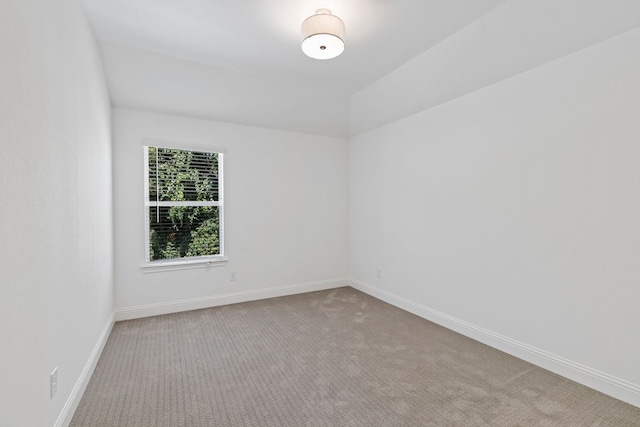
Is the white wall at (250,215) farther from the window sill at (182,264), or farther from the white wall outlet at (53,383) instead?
the white wall outlet at (53,383)

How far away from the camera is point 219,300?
429cm

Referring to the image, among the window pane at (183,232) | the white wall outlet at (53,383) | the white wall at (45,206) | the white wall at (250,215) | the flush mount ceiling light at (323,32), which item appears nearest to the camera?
the white wall at (45,206)

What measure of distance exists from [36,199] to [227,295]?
3086 mm

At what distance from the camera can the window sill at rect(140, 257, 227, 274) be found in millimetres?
3889

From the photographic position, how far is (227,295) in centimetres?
435

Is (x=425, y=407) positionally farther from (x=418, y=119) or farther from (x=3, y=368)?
(x=418, y=119)

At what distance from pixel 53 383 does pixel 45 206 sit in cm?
96

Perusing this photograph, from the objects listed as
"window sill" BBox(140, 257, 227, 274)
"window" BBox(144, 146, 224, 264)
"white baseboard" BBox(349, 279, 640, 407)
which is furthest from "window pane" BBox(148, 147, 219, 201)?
"white baseboard" BBox(349, 279, 640, 407)

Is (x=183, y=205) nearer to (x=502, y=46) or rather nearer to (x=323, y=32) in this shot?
(x=323, y=32)

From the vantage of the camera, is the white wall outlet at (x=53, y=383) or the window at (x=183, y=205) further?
the window at (x=183, y=205)

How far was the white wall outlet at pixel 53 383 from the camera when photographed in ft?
5.48

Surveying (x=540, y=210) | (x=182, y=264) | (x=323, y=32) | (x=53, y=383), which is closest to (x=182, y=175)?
(x=182, y=264)

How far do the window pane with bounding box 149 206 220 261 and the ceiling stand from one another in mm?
1254

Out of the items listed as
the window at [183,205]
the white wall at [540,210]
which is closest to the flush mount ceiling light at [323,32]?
the white wall at [540,210]
